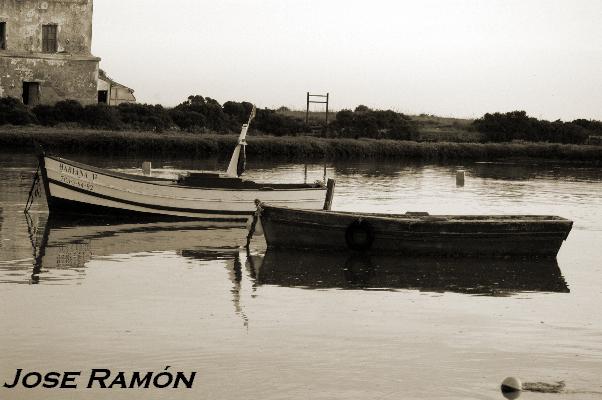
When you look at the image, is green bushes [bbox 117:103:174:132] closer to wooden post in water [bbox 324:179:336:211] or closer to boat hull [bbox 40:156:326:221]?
boat hull [bbox 40:156:326:221]

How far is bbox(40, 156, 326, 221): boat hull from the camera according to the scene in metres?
24.4

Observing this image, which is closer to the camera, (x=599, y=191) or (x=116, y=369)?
(x=116, y=369)

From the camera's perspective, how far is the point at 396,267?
18609 millimetres

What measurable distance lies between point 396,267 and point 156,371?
27.4 ft

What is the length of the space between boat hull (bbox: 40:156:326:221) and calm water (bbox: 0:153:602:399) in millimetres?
562

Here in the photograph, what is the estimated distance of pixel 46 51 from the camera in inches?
2167

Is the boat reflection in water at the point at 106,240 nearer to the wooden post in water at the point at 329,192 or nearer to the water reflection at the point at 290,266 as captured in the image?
the water reflection at the point at 290,266

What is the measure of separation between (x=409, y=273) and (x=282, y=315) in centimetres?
445

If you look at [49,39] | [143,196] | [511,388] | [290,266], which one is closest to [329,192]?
[143,196]

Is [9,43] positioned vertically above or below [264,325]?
above

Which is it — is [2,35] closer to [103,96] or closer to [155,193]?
[103,96]

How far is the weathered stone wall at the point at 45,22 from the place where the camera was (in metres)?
54.3

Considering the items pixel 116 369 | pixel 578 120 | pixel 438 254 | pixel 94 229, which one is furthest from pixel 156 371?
pixel 578 120

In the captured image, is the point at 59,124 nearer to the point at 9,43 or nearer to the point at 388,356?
the point at 9,43
